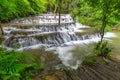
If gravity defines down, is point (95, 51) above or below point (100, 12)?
below

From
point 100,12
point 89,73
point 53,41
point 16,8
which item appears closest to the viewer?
point 89,73

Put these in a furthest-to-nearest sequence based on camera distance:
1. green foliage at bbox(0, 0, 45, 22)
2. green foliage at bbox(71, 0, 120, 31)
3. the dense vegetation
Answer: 1. green foliage at bbox(0, 0, 45, 22)
2. green foliage at bbox(71, 0, 120, 31)
3. the dense vegetation

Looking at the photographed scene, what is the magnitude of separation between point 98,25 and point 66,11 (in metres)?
35.5

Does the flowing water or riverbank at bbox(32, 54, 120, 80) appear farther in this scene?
the flowing water

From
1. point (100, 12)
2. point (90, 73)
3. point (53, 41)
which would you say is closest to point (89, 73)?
point (90, 73)

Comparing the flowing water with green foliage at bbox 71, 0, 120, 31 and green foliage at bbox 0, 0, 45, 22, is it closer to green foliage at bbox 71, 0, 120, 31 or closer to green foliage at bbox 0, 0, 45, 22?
green foliage at bbox 0, 0, 45, 22

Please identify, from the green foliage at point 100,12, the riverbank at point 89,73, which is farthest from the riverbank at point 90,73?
the green foliage at point 100,12

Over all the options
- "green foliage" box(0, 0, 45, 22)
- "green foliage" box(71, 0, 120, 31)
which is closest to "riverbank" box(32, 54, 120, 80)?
"green foliage" box(71, 0, 120, 31)

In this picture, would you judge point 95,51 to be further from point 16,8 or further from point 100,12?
point 16,8

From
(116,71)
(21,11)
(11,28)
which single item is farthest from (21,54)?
(21,11)

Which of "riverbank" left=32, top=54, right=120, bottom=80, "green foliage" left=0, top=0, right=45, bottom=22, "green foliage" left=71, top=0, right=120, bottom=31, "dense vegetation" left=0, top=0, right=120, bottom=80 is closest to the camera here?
"dense vegetation" left=0, top=0, right=120, bottom=80

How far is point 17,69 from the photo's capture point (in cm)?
454

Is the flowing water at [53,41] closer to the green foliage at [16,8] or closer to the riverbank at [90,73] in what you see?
the green foliage at [16,8]

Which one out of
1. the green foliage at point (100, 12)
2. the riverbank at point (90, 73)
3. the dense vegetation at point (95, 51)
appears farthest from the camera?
the green foliage at point (100, 12)
